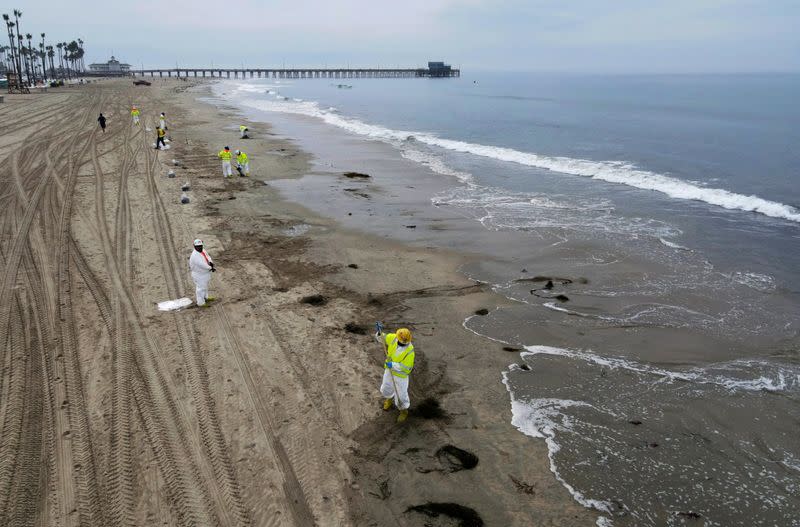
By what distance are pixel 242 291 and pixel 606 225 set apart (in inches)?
527

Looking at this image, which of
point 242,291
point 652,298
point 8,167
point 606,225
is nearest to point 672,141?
point 606,225

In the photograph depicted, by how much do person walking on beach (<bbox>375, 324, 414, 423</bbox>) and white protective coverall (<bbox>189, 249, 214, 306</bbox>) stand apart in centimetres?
496

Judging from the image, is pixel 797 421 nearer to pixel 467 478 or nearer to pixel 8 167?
pixel 467 478

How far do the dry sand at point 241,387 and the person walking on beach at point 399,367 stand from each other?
0.85ft

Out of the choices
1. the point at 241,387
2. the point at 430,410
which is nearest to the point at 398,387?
the point at 430,410

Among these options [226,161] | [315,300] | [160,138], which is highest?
[160,138]

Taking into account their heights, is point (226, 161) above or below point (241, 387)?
above

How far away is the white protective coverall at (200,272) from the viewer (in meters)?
10.5

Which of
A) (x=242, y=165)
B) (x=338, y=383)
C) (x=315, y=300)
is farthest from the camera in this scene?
(x=242, y=165)

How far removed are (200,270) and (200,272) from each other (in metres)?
0.06

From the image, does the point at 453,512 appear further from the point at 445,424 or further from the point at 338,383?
the point at 338,383

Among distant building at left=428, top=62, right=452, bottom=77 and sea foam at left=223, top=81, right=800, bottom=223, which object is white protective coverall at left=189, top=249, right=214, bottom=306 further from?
distant building at left=428, top=62, right=452, bottom=77

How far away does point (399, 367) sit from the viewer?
7.48m

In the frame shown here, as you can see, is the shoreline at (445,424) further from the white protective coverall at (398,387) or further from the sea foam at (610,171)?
the sea foam at (610,171)
